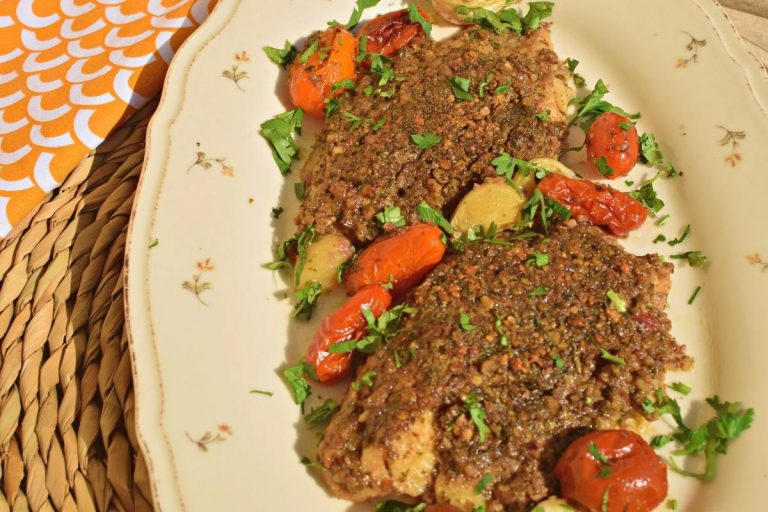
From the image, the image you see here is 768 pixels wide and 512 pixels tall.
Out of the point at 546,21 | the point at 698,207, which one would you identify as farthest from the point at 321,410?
the point at 546,21

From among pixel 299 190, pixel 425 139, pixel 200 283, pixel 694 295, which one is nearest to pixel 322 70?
pixel 299 190

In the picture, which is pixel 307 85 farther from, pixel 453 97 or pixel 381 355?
pixel 381 355

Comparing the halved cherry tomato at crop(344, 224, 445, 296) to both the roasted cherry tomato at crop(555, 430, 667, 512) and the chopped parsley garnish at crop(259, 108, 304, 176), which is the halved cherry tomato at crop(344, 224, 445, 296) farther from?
the roasted cherry tomato at crop(555, 430, 667, 512)

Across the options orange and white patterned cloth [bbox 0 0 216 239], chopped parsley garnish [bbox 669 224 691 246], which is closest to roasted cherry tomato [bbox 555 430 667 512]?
chopped parsley garnish [bbox 669 224 691 246]

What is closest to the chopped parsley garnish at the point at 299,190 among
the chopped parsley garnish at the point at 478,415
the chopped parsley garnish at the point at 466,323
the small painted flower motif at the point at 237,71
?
the small painted flower motif at the point at 237,71

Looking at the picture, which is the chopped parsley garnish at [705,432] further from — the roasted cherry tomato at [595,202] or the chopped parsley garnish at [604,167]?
the chopped parsley garnish at [604,167]
